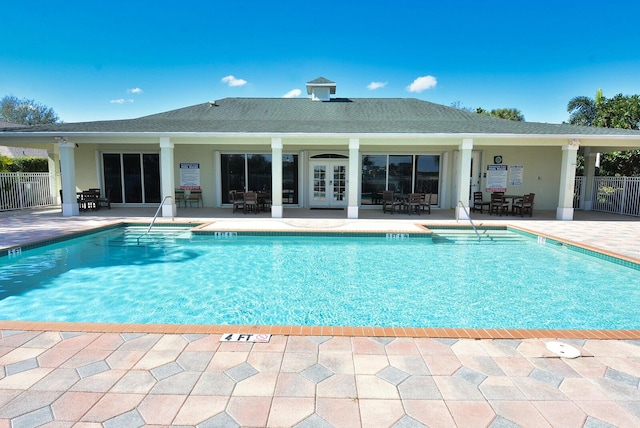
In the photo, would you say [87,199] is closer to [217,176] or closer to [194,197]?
[194,197]

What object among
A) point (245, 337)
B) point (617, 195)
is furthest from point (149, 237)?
point (617, 195)

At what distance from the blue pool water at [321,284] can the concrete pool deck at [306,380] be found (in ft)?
3.79

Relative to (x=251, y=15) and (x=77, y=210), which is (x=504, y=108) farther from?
(x=77, y=210)

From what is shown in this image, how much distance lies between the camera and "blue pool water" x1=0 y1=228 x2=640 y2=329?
4609 mm

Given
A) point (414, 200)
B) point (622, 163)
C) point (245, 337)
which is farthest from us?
point (622, 163)

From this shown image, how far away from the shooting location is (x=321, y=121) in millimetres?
14102

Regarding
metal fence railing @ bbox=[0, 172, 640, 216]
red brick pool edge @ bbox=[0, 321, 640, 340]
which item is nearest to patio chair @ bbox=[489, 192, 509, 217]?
metal fence railing @ bbox=[0, 172, 640, 216]

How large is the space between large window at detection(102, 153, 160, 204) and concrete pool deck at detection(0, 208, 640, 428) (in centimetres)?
1270

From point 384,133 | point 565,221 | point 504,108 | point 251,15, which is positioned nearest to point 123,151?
point 251,15

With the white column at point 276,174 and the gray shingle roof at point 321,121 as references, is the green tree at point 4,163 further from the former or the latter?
the white column at point 276,174

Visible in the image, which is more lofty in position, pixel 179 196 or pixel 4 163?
pixel 4 163

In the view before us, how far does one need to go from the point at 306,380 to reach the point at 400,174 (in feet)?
44.0

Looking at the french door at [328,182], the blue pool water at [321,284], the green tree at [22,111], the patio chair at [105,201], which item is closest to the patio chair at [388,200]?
the french door at [328,182]

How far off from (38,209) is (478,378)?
58.4 feet
